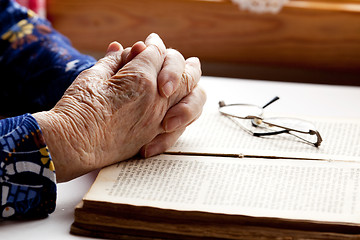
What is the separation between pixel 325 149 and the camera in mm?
941

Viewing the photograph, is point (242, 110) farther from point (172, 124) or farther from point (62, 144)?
point (62, 144)

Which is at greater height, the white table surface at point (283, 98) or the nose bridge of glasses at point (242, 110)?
the nose bridge of glasses at point (242, 110)

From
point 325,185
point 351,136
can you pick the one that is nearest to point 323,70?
point 351,136

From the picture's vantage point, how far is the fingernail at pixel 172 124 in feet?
3.05

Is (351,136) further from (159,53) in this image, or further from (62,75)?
(62,75)

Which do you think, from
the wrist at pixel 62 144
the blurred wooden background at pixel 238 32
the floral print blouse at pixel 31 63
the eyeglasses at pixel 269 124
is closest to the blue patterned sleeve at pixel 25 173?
the wrist at pixel 62 144

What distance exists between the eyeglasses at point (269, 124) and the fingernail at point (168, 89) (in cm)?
18

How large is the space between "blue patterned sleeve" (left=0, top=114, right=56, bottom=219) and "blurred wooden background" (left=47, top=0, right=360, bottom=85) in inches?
38.9

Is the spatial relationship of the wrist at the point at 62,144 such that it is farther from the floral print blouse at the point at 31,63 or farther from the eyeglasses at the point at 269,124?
the eyeglasses at the point at 269,124

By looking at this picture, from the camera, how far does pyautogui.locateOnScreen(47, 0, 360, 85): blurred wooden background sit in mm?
1642

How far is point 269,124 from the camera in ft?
3.38

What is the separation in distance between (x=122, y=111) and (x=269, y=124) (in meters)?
0.29

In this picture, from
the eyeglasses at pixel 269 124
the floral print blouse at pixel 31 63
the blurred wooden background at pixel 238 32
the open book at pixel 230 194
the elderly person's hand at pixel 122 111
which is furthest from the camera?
the blurred wooden background at pixel 238 32

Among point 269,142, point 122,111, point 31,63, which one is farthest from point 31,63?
point 269,142
